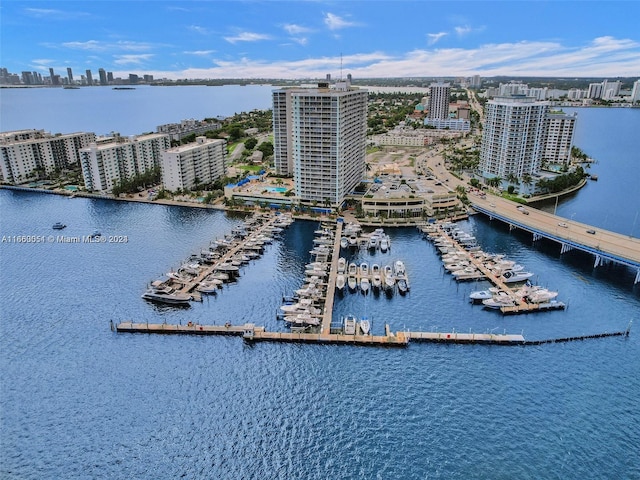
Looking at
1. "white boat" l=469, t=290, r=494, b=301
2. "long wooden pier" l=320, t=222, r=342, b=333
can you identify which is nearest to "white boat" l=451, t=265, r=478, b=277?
"white boat" l=469, t=290, r=494, b=301

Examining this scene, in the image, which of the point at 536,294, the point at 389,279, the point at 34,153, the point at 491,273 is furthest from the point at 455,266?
the point at 34,153

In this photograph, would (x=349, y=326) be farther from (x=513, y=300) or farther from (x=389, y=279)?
(x=513, y=300)

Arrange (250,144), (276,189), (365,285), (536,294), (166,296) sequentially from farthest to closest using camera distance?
(250,144) < (276,189) < (365,285) < (166,296) < (536,294)

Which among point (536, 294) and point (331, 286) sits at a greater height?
point (536, 294)

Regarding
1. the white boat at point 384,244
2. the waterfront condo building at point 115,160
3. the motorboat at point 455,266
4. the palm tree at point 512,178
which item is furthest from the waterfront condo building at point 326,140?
the waterfront condo building at point 115,160

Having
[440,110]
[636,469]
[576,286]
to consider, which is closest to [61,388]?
[636,469]

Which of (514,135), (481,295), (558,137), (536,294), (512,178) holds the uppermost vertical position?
(514,135)

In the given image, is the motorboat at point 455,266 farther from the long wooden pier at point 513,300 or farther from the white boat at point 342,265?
the white boat at point 342,265

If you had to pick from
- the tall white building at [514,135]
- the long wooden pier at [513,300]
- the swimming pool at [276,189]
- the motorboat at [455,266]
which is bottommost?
the long wooden pier at [513,300]

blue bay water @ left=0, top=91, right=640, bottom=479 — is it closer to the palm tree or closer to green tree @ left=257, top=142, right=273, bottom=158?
the palm tree
